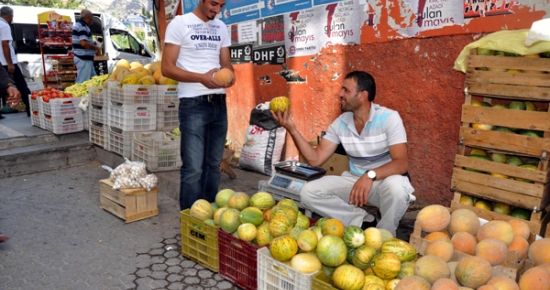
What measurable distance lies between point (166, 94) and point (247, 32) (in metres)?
1.49

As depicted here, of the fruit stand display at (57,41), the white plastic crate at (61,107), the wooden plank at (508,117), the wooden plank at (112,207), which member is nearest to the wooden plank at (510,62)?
the wooden plank at (508,117)

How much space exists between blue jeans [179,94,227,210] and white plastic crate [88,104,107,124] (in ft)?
10.3

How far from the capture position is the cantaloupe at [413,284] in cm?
215

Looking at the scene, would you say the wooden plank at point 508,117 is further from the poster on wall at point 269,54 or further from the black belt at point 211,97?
the poster on wall at point 269,54

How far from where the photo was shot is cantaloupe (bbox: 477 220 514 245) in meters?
2.66

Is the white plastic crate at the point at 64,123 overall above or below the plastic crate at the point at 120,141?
above

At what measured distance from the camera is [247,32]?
6285 millimetres

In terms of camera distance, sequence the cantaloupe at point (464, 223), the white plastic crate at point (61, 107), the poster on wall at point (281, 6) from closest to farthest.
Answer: the cantaloupe at point (464, 223), the poster on wall at point (281, 6), the white plastic crate at point (61, 107)

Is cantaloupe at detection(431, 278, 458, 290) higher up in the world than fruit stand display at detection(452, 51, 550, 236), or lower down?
lower down

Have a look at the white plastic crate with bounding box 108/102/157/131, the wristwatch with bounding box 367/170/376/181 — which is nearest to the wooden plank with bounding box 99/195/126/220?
the white plastic crate with bounding box 108/102/157/131

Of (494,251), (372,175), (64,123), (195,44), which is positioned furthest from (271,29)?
(494,251)

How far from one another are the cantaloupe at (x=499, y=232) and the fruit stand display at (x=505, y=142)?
0.48 meters

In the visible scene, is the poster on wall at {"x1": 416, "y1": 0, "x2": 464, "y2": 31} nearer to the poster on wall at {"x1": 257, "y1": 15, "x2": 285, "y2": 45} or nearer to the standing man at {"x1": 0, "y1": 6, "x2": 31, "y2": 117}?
the poster on wall at {"x1": 257, "y1": 15, "x2": 285, "y2": 45}

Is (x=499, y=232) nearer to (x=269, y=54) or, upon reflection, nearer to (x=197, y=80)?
(x=197, y=80)
